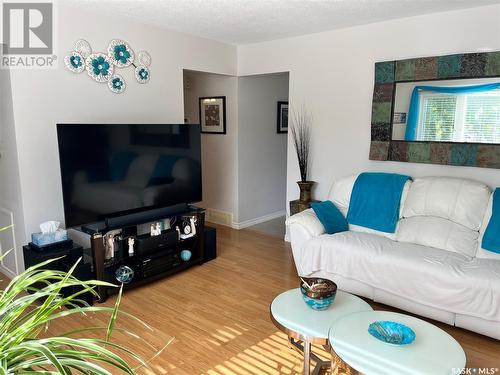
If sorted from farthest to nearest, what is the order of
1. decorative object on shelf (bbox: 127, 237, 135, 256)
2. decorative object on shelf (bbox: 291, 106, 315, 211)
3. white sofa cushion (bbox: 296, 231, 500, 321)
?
1. decorative object on shelf (bbox: 291, 106, 315, 211)
2. decorative object on shelf (bbox: 127, 237, 135, 256)
3. white sofa cushion (bbox: 296, 231, 500, 321)

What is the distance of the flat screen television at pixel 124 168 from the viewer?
2973mm

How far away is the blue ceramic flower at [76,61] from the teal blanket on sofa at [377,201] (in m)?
2.79

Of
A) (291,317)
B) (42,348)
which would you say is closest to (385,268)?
(291,317)

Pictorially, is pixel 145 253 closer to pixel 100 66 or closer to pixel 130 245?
pixel 130 245

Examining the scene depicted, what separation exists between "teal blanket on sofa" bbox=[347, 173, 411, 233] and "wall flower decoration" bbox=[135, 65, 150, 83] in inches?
94.0

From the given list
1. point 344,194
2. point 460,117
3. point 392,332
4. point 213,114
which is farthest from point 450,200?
point 213,114

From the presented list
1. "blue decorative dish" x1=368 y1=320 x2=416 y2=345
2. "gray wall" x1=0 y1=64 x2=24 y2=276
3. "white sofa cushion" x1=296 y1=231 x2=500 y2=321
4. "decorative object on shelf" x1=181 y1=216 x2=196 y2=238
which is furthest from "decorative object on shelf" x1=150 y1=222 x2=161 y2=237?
"blue decorative dish" x1=368 y1=320 x2=416 y2=345

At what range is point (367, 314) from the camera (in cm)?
210

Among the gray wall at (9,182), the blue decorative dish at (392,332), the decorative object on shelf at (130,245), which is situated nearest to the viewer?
the blue decorative dish at (392,332)

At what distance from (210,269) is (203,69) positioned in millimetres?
2353

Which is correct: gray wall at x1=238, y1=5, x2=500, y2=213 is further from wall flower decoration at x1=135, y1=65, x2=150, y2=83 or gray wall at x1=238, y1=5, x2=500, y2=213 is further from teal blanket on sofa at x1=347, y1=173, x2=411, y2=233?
wall flower decoration at x1=135, y1=65, x2=150, y2=83

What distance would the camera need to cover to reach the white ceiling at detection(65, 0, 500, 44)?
3121mm
